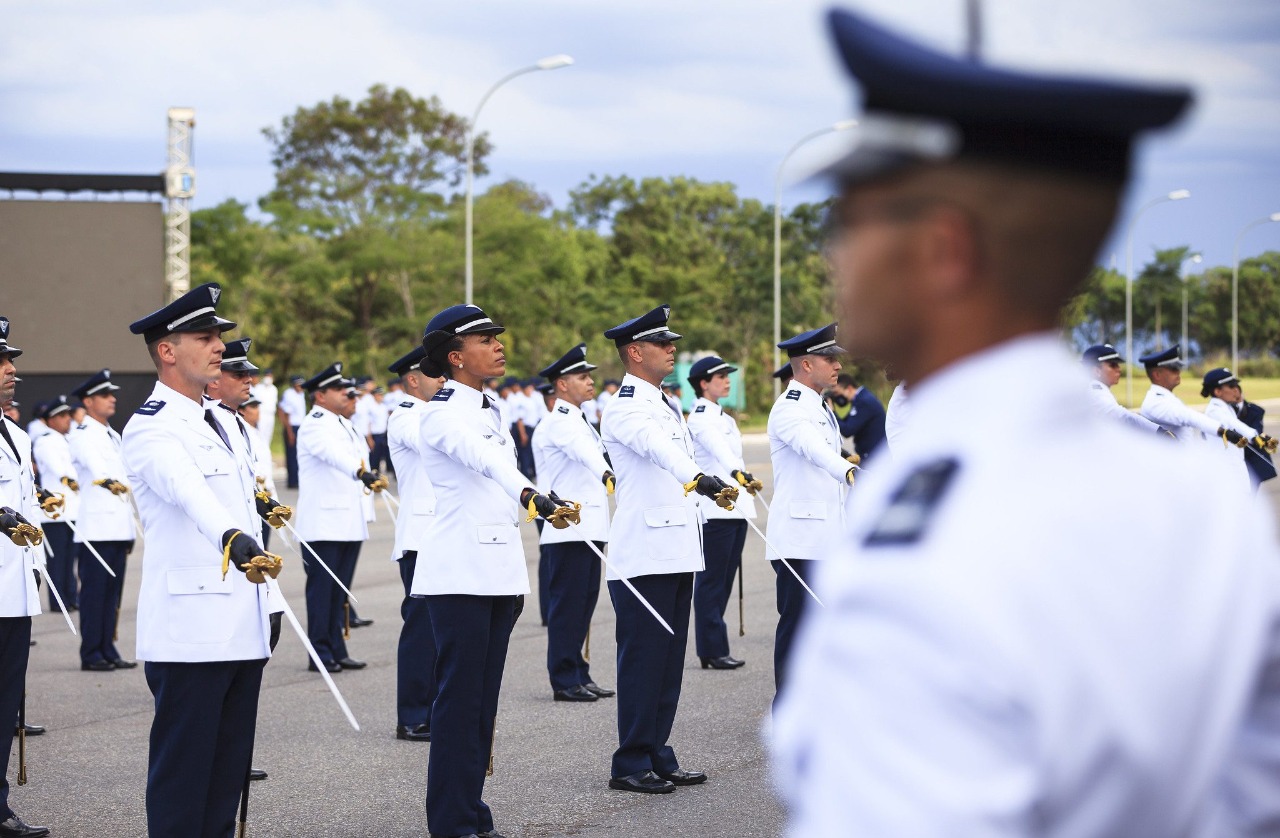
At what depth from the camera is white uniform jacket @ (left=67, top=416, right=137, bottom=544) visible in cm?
1134

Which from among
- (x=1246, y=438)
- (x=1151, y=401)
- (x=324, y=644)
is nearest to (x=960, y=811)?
(x=324, y=644)

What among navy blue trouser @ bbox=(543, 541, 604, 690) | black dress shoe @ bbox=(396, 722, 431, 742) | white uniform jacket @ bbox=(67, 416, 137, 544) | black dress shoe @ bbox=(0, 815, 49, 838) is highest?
white uniform jacket @ bbox=(67, 416, 137, 544)

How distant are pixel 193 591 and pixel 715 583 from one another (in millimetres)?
5554

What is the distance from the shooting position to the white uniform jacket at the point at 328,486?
10625 mm

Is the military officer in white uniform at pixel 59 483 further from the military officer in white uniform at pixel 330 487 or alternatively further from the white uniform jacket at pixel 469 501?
the white uniform jacket at pixel 469 501

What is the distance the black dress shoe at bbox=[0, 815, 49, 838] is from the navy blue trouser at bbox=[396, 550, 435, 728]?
88.9 inches

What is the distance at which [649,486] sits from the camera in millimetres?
7402

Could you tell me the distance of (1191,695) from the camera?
1.27 meters

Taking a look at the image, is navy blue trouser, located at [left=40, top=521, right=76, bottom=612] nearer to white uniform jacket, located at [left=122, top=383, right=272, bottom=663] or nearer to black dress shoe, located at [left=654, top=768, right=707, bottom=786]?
black dress shoe, located at [left=654, top=768, right=707, bottom=786]

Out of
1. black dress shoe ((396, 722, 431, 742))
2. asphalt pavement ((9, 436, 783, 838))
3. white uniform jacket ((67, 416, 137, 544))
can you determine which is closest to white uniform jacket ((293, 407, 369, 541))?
asphalt pavement ((9, 436, 783, 838))

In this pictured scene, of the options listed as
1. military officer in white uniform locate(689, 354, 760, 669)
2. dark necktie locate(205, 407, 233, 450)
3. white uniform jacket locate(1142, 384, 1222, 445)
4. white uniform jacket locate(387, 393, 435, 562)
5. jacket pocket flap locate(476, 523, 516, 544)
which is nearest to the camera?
dark necktie locate(205, 407, 233, 450)

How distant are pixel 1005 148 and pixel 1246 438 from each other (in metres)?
13.5

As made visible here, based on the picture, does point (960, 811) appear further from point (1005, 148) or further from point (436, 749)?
point (436, 749)

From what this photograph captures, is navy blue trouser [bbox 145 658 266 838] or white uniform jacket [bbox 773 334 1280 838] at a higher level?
white uniform jacket [bbox 773 334 1280 838]
